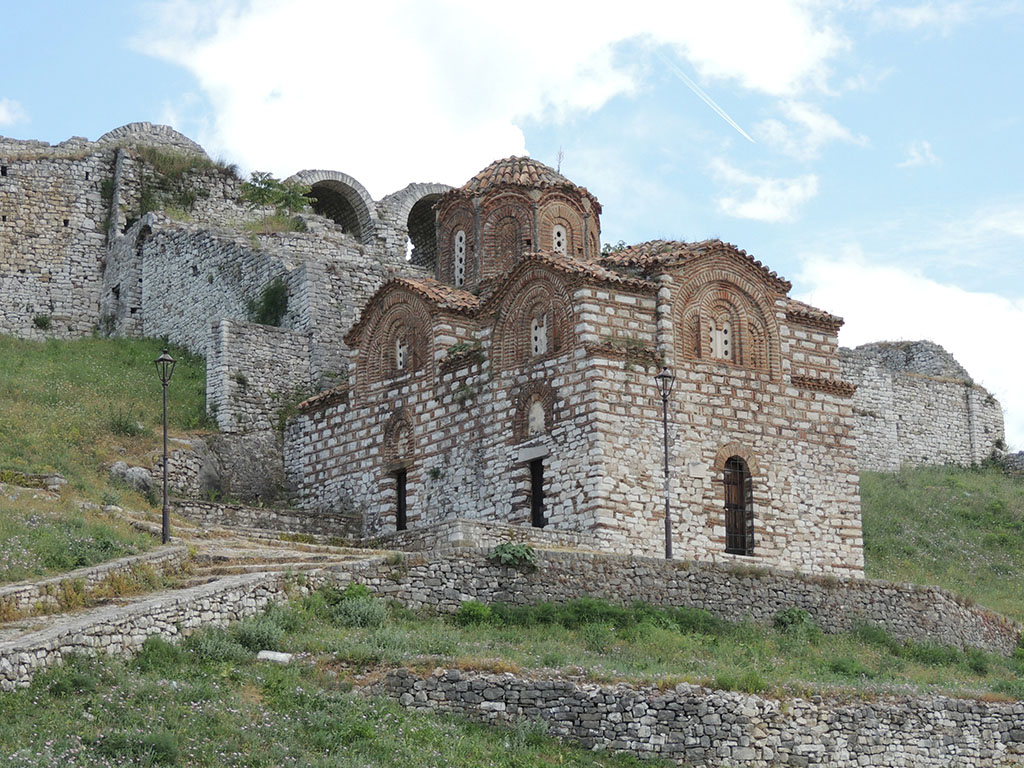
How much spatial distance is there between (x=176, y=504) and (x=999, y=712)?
52.3 ft

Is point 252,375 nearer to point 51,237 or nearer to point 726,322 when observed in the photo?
point 51,237

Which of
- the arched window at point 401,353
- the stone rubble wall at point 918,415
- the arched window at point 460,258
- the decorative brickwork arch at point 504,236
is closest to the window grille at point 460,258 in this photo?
the arched window at point 460,258

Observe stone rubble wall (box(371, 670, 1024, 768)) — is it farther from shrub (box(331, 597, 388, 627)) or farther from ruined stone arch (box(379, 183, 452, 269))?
→ ruined stone arch (box(379, 183, 452, 269))

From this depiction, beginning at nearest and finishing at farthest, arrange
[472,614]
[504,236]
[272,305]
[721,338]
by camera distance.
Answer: [472,614]
[721,338]
[504,236]
[272,305]

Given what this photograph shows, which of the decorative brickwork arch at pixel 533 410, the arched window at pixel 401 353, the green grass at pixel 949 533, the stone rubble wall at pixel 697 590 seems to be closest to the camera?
the stone rubble wall at pixel 697 590

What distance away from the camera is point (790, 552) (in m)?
30.7

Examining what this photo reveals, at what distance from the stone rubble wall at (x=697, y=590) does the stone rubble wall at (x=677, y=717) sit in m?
3.95

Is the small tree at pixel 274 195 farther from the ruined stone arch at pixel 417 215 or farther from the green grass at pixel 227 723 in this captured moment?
the green grass at pixel 227 723

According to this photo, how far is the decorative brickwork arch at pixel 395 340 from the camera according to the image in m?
33.4

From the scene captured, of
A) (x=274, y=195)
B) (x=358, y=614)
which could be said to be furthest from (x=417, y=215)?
(x=358, y=614)

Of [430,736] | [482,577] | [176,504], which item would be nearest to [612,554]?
[482,577]

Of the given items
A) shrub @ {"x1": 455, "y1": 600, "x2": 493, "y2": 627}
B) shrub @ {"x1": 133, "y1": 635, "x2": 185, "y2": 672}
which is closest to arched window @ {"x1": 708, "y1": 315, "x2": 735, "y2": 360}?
shrub @ {"x1": 455, "y1": 600, "x2": 493, "y2": 627}

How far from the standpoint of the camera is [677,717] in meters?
20.4

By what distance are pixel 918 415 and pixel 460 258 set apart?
20.1 meters
